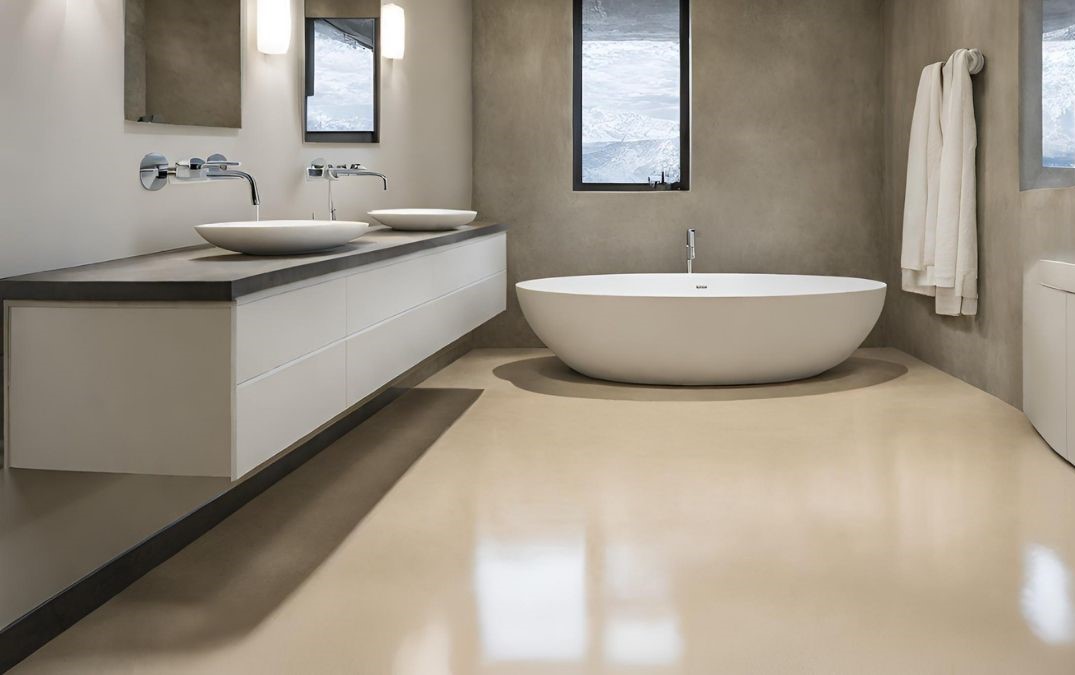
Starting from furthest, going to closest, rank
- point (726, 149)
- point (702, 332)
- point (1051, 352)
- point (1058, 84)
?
point (726, 149)
point (702, 332)
point (1058, 84)
point (1051, 352)

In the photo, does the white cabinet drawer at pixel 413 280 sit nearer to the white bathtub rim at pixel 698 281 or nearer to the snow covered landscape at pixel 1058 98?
the white bathtub rim at pixel 698 281

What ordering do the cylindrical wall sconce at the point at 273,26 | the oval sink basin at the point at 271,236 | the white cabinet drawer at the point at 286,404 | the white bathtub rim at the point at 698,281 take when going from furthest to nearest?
1. the white bathtub rim at the point at 698,281
2. the cylindrical wall sconce at the point at 273,26
3. the oval sink basin at the point at 271,236
4. the white cabinet drawer at the point at 286,404

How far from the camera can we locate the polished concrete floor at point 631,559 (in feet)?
6.95

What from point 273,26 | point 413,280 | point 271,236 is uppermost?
point 273,26

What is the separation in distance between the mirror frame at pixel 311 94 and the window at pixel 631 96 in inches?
80.6

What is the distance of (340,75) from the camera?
4.29 meters

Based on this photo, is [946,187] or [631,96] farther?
[631,96]

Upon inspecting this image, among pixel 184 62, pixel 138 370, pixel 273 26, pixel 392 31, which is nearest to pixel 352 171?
pixel 273 26

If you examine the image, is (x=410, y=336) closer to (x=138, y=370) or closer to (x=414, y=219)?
(x=414, y=219)

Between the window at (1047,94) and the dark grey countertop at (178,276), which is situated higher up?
the window at (1047,94)

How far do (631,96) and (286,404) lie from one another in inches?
184

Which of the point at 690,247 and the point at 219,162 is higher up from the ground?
the point at 219,162

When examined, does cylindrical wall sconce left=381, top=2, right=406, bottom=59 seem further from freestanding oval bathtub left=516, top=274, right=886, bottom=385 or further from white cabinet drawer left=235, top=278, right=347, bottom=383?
white cabinet drawer left=235, top=278, right=347, bottom=383

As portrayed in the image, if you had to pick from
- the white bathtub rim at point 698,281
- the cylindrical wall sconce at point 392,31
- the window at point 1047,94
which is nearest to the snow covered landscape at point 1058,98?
the window at point 1047,94
